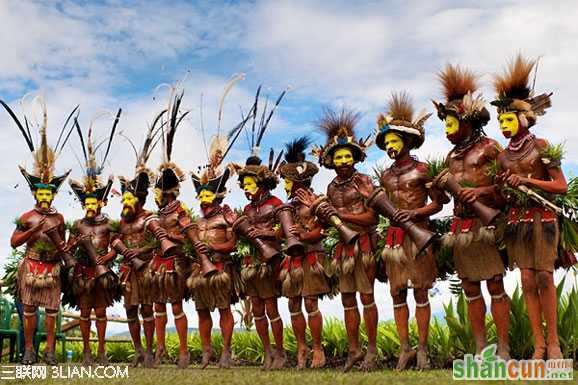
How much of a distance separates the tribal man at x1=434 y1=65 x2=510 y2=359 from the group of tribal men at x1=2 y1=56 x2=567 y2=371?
11 mm

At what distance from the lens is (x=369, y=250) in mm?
6293

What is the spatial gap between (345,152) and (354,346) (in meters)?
1.81

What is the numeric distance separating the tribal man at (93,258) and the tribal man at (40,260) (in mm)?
267

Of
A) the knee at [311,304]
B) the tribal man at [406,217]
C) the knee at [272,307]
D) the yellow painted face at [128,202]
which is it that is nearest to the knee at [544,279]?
the tribal man at [406,217]

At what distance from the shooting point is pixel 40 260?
326 inches

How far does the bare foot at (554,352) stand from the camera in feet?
16.9

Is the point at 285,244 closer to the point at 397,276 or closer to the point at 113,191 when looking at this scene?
the point at 397,276

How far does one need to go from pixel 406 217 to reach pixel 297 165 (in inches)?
67.3

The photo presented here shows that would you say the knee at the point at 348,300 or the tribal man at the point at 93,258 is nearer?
the knee at the point at 348,300

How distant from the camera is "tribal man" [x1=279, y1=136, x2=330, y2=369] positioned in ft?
22.1

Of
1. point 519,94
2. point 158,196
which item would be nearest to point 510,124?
point 519,94

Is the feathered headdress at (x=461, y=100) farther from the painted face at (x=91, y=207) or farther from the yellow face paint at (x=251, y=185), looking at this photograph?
the painted face at (x=91, y=207)

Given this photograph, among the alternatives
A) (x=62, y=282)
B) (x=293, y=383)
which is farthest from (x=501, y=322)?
(x=62, y=282)

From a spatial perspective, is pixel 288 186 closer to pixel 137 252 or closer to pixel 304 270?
pixel 304 270
